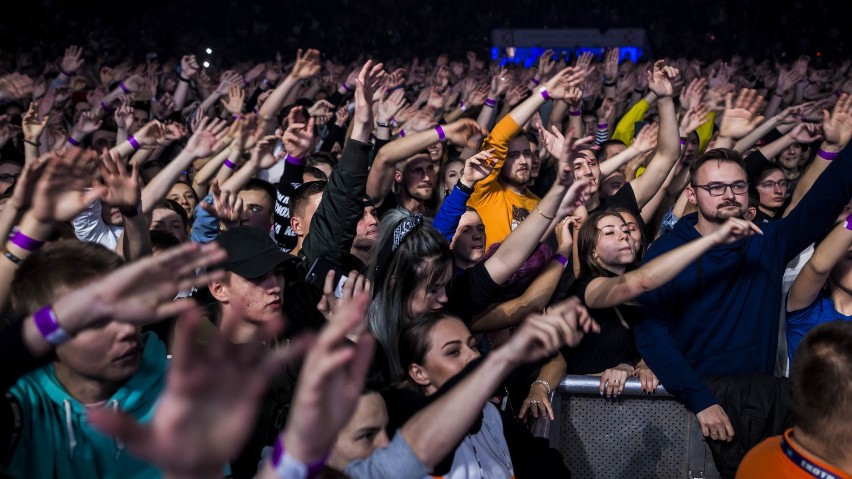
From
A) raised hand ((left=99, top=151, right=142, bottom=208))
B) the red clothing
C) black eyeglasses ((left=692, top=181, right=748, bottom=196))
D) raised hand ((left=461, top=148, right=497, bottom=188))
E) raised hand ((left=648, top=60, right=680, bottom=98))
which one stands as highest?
raised hand ((left=648, top=60, right=680, bottom=98))

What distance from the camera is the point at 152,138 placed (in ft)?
16.1

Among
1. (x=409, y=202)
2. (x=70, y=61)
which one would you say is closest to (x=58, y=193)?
(x=409, y=202)

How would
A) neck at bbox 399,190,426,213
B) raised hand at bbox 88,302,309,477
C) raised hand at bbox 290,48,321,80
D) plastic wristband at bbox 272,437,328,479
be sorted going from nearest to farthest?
raised hand at bbox 88,302,309,477
plastic wristband at bbox 272,437,328,479
neck at bbox 399,190,426,213
raised hand at bbox 290,48,321,80

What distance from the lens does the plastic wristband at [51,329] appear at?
1.80 metres

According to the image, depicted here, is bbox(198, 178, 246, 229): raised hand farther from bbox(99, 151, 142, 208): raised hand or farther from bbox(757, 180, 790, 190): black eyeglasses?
bbox(757, 180, 790, 190): black eyeglasses

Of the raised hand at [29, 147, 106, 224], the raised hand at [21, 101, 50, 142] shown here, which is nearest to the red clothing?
the raised hand at [29, 147, 106, 224]

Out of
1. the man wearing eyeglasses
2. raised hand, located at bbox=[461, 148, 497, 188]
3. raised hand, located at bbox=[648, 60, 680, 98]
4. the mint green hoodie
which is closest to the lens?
the mint green hoodie

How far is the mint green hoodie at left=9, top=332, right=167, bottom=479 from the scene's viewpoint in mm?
2047

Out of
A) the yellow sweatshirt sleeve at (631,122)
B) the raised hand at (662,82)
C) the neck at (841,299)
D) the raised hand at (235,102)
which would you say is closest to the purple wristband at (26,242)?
the neck at (841,299)

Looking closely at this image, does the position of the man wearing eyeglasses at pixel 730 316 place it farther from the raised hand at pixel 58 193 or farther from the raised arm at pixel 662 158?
the raised hand at pixel 58 193

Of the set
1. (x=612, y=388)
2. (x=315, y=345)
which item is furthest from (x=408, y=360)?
(x=315, y=345)

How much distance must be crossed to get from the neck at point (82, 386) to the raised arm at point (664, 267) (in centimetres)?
185

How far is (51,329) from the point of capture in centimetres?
181

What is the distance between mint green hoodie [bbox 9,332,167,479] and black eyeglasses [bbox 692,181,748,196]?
2337 mm
